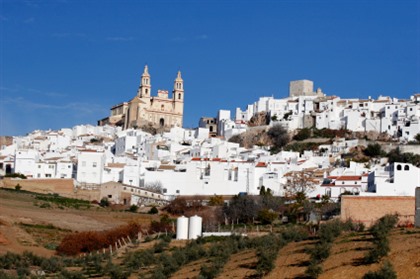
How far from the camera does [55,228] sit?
1865 inches

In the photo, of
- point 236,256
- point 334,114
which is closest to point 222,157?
point 334,114

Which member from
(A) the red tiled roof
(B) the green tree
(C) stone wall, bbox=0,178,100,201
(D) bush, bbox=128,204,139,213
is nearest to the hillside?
(D) bush, bbox=128,204,139,213

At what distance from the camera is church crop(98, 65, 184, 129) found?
97375mm

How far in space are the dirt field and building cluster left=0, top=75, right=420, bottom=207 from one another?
23.4 feet

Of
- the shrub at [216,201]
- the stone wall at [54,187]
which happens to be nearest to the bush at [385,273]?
the shrub at [216,201]

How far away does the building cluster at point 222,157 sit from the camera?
60.1 meters

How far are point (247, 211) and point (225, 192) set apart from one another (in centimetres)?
1280

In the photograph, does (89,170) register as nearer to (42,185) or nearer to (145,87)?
(42,185)

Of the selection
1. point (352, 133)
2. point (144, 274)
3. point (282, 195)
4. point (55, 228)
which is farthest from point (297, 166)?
point (144, 274)

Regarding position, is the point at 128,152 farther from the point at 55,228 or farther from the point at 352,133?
the point at 55,228

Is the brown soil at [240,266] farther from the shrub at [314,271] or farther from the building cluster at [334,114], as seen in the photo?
the building cluster at [334,114]

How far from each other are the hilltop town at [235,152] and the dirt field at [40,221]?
6163 millimetres

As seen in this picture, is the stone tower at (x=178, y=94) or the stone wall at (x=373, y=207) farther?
the stone tower at (x=178, y=94)

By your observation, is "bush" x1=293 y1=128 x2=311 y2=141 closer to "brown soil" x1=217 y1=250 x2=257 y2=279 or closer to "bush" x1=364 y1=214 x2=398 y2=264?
"brown soil" x1=217 y1=250 x2=257 y2=279
